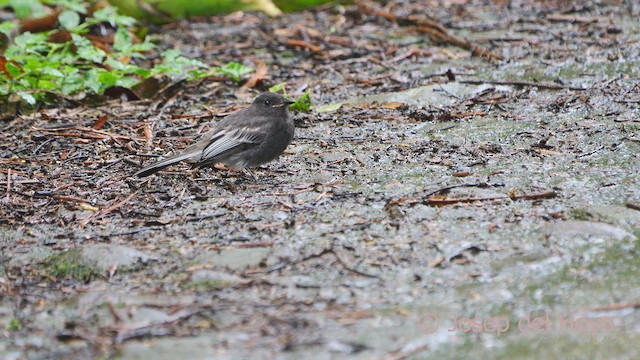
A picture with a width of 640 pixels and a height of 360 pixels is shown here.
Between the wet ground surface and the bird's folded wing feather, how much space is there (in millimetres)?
198

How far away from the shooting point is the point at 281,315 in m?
3.31

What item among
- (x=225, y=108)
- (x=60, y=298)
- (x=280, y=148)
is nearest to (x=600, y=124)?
(x=280, y=148)

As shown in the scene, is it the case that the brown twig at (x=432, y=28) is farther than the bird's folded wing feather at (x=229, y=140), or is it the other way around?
the brown twig at (x=432, y=28)

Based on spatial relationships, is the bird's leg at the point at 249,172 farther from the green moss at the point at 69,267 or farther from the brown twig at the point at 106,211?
the green moss at the point at 69,267

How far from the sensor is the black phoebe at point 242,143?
559 cm

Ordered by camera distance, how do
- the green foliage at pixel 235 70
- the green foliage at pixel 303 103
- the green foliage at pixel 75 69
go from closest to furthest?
the green foliage at pixel 303 103, the green foliage at pixel 75 69, the green foliage at pixel 235 70

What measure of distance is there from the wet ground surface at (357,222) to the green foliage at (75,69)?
0.24 m

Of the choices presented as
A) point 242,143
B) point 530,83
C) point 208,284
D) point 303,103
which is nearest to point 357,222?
point 208,284

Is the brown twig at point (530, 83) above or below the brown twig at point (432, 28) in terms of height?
above

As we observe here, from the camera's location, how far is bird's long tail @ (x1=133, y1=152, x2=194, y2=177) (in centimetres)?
537

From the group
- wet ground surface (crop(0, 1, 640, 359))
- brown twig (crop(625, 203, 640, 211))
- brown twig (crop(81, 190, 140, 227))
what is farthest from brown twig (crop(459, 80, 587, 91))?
brown twig (crop(81, 190, 140, 227))

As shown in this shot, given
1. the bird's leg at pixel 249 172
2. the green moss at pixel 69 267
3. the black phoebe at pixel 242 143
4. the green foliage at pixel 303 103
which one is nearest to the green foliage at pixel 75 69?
the green foliage at pixel 303 103

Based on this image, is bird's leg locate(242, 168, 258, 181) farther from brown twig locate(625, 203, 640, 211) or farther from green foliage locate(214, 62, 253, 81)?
brown twig locate(625, 203, 640, 211)

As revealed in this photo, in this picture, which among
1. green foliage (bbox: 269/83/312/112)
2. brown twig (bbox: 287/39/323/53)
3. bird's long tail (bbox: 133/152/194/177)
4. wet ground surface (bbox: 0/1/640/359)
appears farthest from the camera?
brown twig (bbox: 287/39/323/53)
